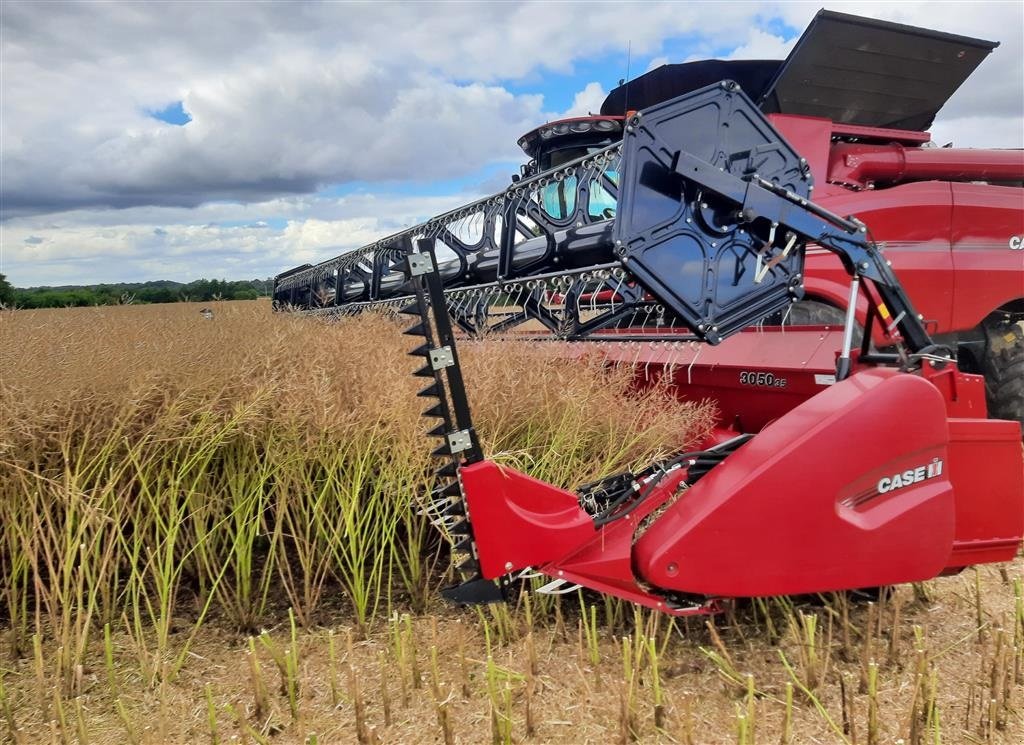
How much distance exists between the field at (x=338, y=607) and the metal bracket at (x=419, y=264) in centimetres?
73

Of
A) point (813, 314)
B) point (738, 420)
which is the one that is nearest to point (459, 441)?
point (738, 420)

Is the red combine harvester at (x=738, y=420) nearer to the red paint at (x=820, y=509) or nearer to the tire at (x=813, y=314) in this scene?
the red paint at (x=820, y=509)

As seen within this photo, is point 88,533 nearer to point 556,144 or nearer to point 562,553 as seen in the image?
point 562,553

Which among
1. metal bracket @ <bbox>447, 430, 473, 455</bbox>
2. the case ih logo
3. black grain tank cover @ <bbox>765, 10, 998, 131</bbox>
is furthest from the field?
black grain tank cover @ <bbox>765, 10, 998, 131</bbox>

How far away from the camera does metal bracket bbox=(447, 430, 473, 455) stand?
73.1 inches

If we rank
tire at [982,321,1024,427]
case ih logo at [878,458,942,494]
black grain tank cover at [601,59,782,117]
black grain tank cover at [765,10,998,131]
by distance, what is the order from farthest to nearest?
1. black grain tank cover at [601,59,782,117]
2. tire at [982,321,1024,427]
3. black grain tank cover at [765,10,998,131]
4. case ih logo at [878,458,942,494]

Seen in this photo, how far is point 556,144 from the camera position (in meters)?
5.20

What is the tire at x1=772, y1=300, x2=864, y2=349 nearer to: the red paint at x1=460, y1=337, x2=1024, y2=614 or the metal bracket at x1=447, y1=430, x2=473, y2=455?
the red paint at x1=460, y1=337, x2=1024, y2=614

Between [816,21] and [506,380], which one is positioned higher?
[816,21]

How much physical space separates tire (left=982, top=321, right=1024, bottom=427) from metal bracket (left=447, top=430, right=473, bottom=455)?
3.90 meters

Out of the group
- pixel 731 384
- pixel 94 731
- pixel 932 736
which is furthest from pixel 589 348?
pixel 94 731

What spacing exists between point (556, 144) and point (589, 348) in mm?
2228

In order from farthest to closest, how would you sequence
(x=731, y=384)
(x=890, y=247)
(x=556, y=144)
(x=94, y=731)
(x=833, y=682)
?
1. (x=556, y=144)
2. (x=890, y=247)
3. (x=731, y=384)
4. (x=833, y=682)
5. (x=94, y=731)

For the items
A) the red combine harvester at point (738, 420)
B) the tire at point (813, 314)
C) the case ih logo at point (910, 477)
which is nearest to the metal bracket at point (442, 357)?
the red combine harvester at point (738, 420)
